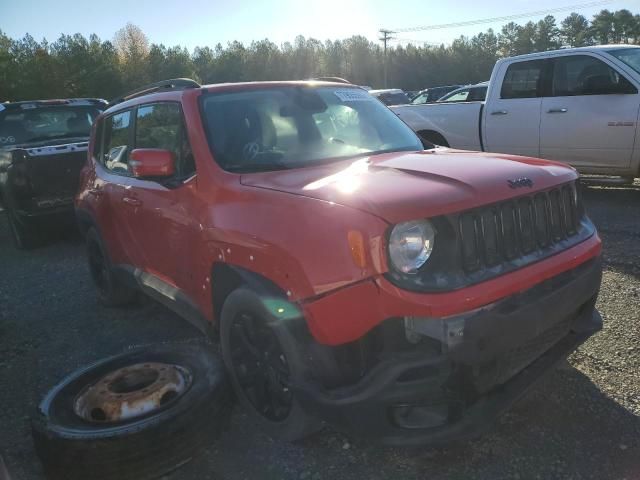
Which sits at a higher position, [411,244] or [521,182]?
[521,182]

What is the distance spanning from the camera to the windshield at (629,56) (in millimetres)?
6765

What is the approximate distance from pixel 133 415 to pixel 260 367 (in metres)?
0.67

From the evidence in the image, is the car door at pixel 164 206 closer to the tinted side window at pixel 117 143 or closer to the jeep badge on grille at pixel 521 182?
the tinted side window at pixel 117 143

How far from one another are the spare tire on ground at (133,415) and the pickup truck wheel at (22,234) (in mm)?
4769

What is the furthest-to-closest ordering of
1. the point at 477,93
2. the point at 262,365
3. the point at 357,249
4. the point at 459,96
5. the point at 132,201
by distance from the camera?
1. the point at 459,96
2. the point at 477,93
3. the point at 132,201
4. the point at 262,365
5. the point at 357,249

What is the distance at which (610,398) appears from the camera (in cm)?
289

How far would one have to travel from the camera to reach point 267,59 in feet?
291

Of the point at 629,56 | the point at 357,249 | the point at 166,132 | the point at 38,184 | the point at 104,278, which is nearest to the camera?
the point at 357,249

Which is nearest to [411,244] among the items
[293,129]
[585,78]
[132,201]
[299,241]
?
[299,241]

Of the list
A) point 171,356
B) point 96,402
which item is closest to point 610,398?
point 171,356

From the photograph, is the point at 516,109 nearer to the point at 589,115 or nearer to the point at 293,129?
the point at 589,115

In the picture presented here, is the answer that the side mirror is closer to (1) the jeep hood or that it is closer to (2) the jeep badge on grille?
(1) the jeep hood

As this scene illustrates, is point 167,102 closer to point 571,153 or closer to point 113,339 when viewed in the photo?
point 113,339

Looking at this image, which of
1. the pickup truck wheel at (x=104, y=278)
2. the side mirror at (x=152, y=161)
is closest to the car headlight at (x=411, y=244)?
the side mirror at (x=152, y=161)
